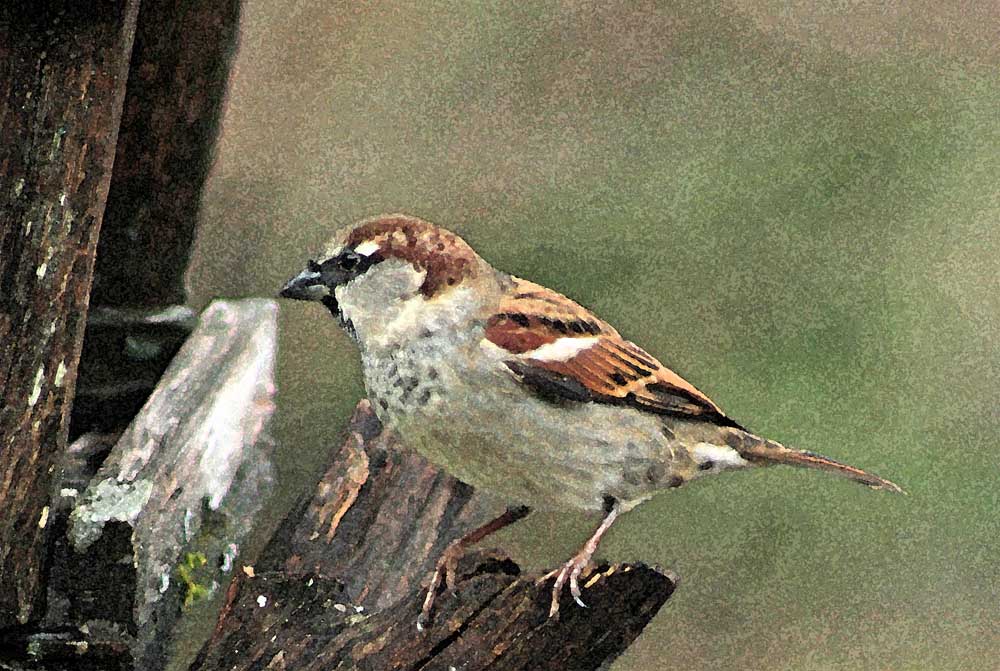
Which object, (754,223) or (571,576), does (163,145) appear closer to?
(571,576)

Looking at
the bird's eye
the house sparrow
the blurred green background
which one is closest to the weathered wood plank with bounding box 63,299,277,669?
the house sparrow

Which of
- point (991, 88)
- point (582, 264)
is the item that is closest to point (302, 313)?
point (582, 264)

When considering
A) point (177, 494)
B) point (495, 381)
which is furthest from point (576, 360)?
point (177, 494)

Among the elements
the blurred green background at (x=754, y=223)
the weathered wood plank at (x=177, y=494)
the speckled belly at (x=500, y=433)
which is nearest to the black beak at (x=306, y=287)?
the speckled belly at (x=500, y=433)

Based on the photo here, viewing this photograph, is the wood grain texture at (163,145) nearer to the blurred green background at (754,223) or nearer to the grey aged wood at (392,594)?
the grey aged wood at (392,594)

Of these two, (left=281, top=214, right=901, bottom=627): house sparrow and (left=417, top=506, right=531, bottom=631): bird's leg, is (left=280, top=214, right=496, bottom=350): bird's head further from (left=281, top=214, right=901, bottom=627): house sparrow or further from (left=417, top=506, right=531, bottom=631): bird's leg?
(left=417, top=506, right=531, bottom=631): bird's leg
